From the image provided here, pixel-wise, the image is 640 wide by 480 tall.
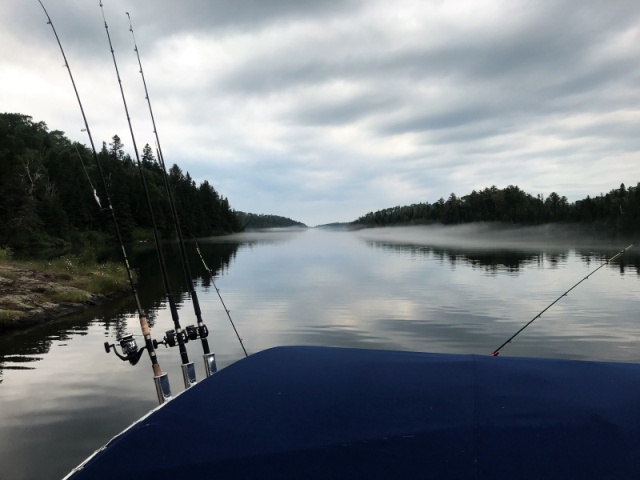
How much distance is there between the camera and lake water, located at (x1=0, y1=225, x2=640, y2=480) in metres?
10.2

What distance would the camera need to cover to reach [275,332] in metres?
20.5

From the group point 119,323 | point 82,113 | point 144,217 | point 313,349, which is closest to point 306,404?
point 313,349

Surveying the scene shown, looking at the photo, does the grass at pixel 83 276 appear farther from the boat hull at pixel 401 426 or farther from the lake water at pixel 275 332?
the boat hull at pixel 401 426

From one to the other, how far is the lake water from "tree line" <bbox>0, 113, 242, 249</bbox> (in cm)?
2959

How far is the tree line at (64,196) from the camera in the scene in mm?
78688

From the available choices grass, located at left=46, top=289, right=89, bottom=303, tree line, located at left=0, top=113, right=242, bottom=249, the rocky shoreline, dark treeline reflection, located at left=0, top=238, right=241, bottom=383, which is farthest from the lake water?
tree line, located at left=0, top=113, right=242, bottom=249

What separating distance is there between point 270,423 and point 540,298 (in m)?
30.5

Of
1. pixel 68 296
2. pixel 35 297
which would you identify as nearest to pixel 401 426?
pixel 35 297

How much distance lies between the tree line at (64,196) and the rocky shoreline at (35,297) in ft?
73.9

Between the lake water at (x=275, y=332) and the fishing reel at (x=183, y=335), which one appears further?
the lake water at (x=275, y=332)

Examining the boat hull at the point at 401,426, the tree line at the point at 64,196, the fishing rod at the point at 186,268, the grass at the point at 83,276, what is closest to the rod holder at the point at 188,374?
the fishing rod at the point at 186,268

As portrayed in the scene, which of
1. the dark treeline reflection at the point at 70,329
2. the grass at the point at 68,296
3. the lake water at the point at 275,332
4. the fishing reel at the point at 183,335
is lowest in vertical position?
the lake water at the point at 275,332

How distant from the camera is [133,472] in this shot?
3.12 meters

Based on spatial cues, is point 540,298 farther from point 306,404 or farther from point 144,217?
point 144,217
